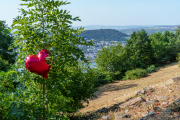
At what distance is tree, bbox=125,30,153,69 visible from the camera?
25.8m

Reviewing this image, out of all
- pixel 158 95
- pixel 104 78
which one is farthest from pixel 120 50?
pixel 158 95

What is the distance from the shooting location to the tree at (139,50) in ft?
84.5

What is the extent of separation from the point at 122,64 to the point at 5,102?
932 inches

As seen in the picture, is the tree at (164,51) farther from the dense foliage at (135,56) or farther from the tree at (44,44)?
the tree at (44,44)

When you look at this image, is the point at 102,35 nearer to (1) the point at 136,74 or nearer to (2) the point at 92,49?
(1) the point at 136,74

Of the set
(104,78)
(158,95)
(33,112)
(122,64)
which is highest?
(33,112)

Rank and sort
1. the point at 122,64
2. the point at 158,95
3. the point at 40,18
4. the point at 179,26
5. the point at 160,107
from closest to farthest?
the point at 40,18
the point at 160,107
the point at 158,95
the point at 122,64
the point at 179,26

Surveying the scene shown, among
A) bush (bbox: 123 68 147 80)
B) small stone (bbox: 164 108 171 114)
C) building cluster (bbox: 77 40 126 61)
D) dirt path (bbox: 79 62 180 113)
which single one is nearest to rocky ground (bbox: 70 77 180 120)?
small stone (bbox: 164 108 171 114)

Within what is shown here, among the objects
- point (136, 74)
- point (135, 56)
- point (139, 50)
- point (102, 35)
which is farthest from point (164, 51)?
point (102, 35)

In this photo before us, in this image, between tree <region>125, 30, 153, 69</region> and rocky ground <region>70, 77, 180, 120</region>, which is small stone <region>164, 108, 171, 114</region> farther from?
tree <region>125, 30, 153, 69</region>

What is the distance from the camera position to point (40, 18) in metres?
3.27

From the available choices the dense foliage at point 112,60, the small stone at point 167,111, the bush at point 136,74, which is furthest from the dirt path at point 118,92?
the dense foliage at point 112,60

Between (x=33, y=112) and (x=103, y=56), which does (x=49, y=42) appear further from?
(x=103, y=56)

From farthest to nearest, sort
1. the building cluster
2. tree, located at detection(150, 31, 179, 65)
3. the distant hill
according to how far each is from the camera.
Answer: the distant hill < tree, located at detection(150, 31, 179, 65) < the building cluster
